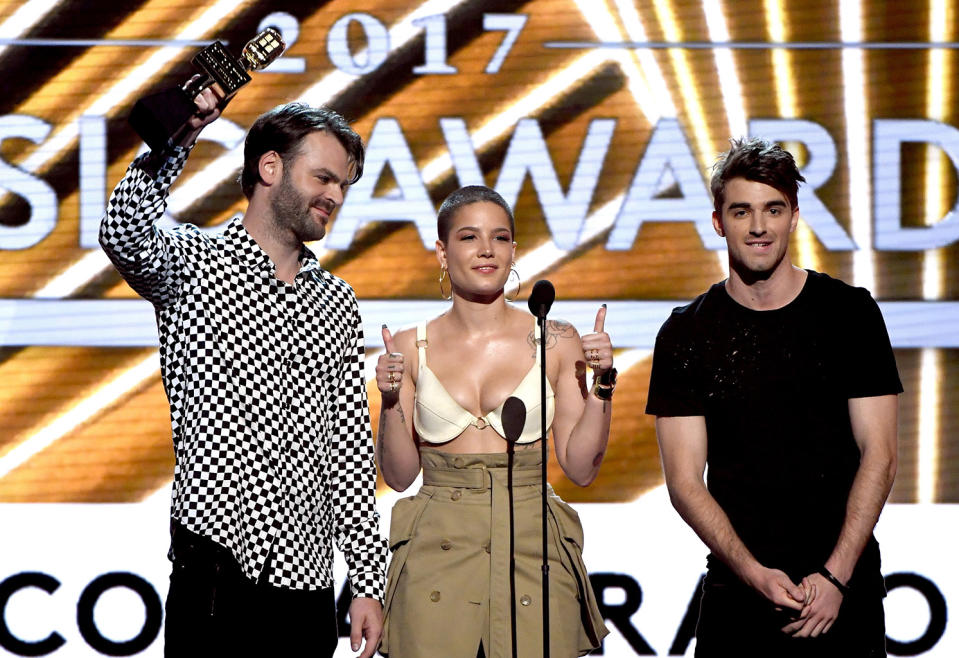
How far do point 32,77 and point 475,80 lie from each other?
1.68 m

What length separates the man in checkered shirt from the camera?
221 cm

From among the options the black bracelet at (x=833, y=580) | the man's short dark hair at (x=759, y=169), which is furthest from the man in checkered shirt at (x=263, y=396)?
the black bracelet at (x=833, y=580)

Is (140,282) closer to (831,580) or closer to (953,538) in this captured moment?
(831,580)

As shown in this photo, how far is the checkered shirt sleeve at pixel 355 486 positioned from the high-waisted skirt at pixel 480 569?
0.15m

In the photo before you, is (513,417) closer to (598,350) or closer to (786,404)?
(598,350)

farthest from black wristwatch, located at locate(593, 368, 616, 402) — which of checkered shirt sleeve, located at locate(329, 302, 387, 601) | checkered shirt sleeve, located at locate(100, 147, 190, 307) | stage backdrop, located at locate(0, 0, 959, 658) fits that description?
stage backdrop, located at locate(0, 0, 959, 658)

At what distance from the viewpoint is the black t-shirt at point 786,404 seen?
8.34 ft

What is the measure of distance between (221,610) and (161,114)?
96 cm

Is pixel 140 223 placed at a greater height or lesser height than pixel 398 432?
greater

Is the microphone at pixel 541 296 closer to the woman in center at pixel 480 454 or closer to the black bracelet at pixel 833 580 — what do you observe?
the woman in center at pixel 480 454

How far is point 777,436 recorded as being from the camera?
2.56 metres

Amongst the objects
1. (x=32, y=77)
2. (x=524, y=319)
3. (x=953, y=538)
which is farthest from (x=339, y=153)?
(x=953, y=538)

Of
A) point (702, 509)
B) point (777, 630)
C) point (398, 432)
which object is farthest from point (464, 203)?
point (777, 630)

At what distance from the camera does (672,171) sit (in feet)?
14.0
